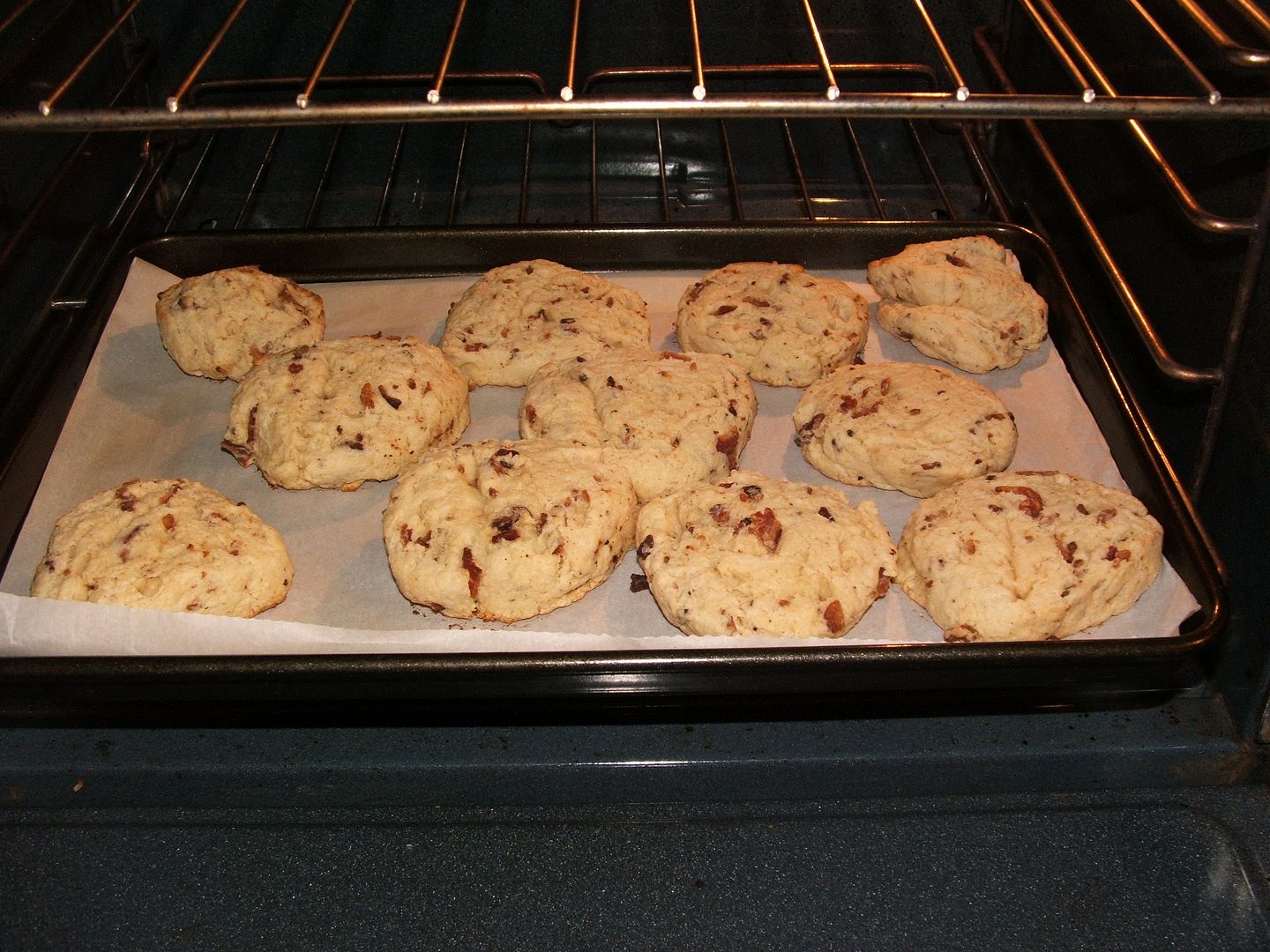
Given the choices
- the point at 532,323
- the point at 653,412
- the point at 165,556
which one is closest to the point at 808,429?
the point at 653,412

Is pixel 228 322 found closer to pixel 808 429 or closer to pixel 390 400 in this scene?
pixel 390 400

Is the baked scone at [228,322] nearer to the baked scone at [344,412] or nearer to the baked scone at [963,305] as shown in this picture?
the baked scone at [344,412]

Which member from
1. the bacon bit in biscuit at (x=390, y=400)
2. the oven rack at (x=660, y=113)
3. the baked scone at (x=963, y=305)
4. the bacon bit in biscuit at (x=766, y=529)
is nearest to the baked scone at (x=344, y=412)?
the bacon bit in biscuit at (x=390, y=400)

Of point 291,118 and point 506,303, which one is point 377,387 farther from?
point 291,118

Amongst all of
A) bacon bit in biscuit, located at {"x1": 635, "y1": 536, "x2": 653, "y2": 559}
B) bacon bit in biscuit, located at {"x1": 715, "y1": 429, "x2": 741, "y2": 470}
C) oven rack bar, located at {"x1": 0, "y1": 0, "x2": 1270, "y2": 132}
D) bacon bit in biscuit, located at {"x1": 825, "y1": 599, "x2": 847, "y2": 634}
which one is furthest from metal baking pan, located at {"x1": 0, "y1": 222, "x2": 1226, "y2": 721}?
oven rack bar, located at {"x1": 0, "y1": 0, "x2": 1270, "y2": 132}

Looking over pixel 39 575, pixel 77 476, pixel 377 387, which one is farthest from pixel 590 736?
pixel 77 476
